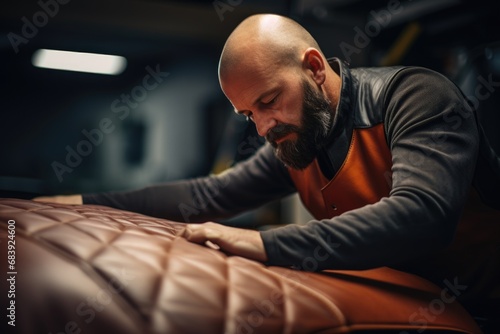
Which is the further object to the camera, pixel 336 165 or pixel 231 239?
pixel 336 165

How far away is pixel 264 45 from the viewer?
3.51 feet

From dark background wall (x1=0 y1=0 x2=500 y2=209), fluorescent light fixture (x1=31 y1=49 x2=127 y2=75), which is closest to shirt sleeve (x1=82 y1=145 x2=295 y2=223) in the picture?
A: dark background wall (x1=0 y1=0 x2=500 y2=209)

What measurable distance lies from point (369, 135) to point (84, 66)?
1526mm

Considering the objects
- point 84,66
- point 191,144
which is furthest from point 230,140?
point 84,66

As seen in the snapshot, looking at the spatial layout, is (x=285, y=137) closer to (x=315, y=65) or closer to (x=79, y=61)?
(x=315, y=65)

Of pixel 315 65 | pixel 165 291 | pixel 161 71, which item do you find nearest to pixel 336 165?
pixel 315 65

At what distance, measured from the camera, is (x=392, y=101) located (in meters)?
0.96

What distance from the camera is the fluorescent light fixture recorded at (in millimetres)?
2004

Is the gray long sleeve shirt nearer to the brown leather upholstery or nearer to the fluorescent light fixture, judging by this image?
the brown leather upholstery

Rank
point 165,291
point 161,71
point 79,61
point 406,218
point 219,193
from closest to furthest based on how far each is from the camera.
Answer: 1. point 165,291
2. point 406,218
3. point 219,193
4. point 79,61
5. point 161,71

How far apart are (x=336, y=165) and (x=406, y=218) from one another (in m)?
0.34

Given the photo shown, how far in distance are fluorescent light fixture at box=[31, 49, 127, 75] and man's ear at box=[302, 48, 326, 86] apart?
1286 millimetres

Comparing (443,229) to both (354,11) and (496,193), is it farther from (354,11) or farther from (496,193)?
(354,11)

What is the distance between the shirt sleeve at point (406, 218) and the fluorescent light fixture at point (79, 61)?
162cm
